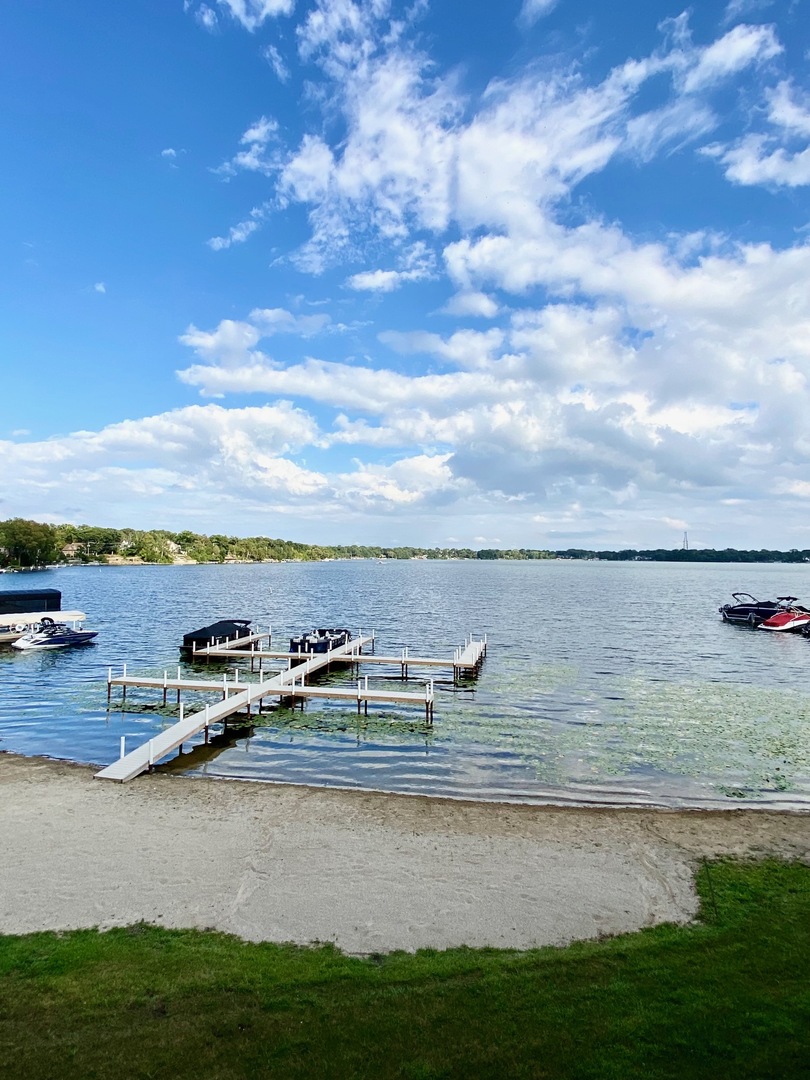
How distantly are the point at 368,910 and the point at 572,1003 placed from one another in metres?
3.94

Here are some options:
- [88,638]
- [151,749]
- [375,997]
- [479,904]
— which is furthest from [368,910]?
[88,638]

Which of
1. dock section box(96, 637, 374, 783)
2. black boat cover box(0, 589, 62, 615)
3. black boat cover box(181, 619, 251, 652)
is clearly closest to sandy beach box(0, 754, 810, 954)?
dock section box(96, 637, 374, 783)

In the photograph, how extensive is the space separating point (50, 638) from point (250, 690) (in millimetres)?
27920

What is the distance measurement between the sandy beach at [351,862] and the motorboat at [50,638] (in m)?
34.1

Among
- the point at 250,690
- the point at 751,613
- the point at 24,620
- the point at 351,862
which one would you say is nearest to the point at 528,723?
the point at 250,690

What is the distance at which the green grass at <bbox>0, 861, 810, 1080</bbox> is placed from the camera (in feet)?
21.2

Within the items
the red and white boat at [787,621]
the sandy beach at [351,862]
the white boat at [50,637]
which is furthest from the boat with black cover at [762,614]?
the white boat at [50,637]

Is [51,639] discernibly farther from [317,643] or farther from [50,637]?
[317,643]

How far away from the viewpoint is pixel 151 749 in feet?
65.0

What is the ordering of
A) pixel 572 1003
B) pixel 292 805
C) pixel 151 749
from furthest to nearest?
pixel 151 749, pixel 292 805, pixel 572 1003

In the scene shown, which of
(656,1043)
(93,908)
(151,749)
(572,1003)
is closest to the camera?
(656,1043)

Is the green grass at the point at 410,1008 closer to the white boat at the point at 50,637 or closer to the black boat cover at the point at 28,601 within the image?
the white boat at the point at 50,637

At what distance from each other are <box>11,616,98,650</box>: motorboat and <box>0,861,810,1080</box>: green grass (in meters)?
44.0

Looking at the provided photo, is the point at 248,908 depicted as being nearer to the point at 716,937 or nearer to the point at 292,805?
the point at 292,805
